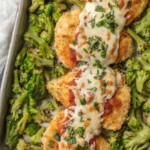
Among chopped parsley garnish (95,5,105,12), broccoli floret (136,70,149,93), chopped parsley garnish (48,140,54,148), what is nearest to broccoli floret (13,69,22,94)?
chopped parsley garnish (48,140,54,148)

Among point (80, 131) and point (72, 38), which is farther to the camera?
point (72, 38)

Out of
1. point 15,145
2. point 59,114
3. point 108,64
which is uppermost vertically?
point 108,64

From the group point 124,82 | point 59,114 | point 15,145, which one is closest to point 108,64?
point 124,82

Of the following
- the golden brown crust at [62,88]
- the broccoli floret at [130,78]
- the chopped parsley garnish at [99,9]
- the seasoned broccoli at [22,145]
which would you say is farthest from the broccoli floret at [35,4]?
the seasoned broccoli at [22,145]

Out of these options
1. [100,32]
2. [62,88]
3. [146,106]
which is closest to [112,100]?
[146,106]

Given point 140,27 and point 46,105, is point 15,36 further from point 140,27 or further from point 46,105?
point 140,27

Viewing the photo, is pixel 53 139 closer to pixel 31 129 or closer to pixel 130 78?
pixel 31 129

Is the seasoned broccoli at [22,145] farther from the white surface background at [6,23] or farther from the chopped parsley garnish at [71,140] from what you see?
the white surface background at [6,23]
